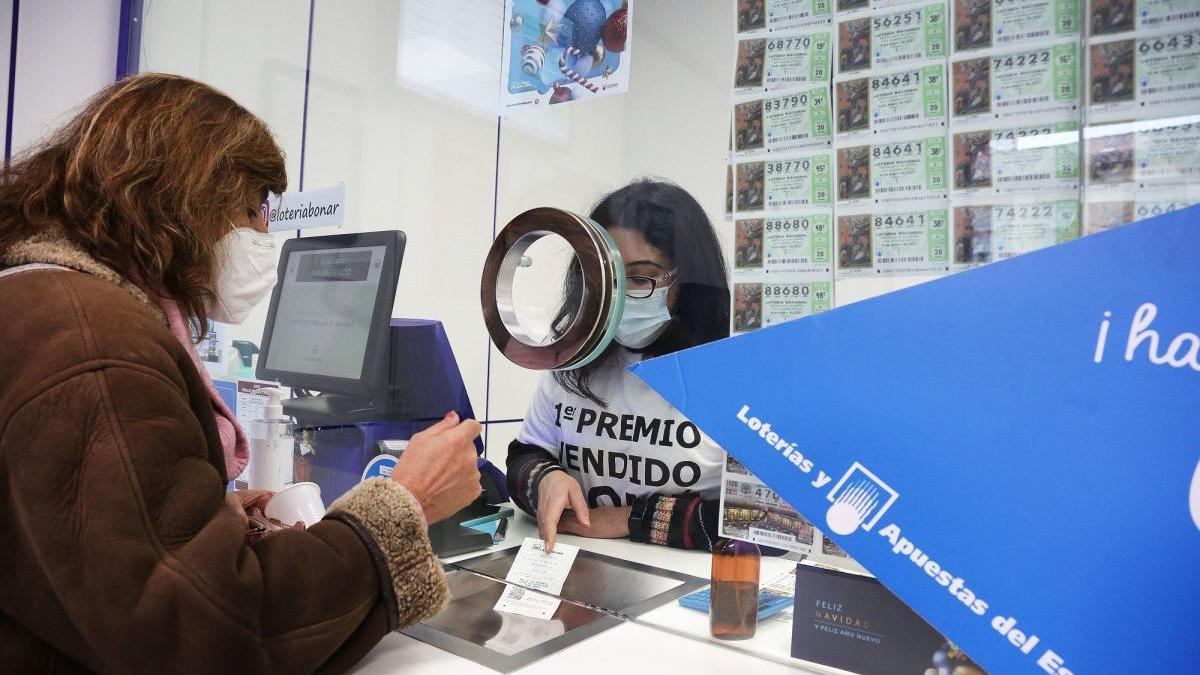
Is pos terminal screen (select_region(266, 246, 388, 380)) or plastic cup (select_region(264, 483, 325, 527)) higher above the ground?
pos terminal screen (select_region(266, 246, 388, 380))

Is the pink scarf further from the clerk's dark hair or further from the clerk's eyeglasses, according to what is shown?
the clerk's eyeglasses

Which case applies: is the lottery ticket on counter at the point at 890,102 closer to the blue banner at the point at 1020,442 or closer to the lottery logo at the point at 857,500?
the blue banner at the point at 1020,442

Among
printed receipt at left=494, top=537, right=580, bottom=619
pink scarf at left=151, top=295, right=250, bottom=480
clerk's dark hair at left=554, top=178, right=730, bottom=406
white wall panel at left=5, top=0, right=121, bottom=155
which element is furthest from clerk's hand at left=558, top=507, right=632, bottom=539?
white wall panel at left=5, top=0, right=121, bottom=155

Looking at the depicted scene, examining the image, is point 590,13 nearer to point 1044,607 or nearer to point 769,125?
point 769,125

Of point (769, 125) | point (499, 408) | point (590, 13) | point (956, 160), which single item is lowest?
point (499, 408)

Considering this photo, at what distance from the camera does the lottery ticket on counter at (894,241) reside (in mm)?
1164

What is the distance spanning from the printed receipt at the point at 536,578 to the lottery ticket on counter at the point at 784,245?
2.10ft

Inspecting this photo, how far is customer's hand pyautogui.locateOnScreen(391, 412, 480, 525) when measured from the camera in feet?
3.85

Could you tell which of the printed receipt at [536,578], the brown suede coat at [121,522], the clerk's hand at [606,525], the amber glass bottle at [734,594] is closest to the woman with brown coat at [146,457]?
the brown suede coat at [121,522]

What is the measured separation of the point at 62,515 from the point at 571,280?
106cm

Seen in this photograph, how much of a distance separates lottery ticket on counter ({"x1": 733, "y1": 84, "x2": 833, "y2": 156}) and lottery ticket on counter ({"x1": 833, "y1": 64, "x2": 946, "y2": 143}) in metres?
0.03

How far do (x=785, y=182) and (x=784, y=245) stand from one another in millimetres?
111

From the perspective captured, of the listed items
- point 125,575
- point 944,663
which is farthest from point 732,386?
point 125,575

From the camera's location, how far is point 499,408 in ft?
6.50
